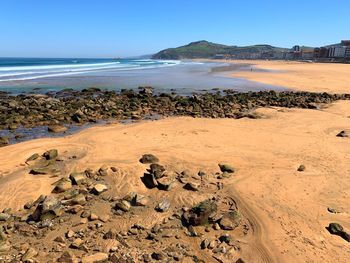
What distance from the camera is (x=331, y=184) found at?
8.62 metres

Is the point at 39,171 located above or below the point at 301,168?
above

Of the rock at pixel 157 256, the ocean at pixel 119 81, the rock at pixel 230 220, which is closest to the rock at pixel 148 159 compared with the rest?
the rock at pixel 230 220

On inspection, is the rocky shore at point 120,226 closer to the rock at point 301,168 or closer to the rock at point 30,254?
the rock at point 30,254

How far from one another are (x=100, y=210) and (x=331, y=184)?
5.71 meters

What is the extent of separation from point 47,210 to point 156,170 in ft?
10.1

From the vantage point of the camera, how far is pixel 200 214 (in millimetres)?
6711

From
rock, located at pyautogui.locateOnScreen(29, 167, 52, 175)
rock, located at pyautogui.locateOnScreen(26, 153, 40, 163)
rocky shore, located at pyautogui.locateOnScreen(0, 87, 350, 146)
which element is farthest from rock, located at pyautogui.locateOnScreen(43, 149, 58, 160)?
rocky shore, located at pyautogui.locateOnScreen(0, 87, 350, 146)

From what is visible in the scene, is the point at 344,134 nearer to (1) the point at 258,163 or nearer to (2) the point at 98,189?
(1) the point at 258,163

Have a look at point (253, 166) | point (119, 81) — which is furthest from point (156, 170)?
point (119, 81)

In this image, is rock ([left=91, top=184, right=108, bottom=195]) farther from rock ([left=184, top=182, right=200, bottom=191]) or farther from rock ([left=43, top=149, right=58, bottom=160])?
rock ([left=43, top=149, right=58, bottom=160])

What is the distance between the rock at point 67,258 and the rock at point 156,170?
350 cm

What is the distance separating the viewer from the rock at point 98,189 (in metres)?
7.94

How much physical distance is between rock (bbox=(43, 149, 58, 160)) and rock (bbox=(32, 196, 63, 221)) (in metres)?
3.21

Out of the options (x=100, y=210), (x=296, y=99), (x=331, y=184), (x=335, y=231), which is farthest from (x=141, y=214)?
(x=296, y=99)
